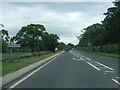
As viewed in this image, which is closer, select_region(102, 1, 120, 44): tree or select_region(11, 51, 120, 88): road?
select_region(11, 51, 120, 88): road

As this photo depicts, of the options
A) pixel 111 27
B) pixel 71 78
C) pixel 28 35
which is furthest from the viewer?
pixel 111 27

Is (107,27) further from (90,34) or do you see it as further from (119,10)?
(90,34)

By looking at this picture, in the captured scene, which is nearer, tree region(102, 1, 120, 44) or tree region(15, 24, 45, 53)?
tree region(15, 24, 45, 53)

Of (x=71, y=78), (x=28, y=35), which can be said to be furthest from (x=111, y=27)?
(x=71, y=78)

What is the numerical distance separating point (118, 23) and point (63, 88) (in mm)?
60203

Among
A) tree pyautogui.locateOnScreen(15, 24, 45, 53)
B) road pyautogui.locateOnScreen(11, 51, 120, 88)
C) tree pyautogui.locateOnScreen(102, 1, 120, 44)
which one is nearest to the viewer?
road pyautogui.locateOnScreen(11, 51, 120, 88)

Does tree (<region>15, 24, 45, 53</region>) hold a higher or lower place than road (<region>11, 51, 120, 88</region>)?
higher

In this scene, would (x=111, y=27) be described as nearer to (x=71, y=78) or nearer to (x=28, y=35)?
(x=28, y=35)

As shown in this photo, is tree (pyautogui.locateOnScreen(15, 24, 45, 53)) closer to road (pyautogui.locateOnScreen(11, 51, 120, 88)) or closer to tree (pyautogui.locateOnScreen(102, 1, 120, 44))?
tree (pyautogui.locateOnScreen(102, 1, 120, 44))

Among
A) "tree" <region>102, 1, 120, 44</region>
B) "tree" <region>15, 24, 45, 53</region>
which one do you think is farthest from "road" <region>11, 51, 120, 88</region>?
"tree" <region>102, 1, 120, 44</region>

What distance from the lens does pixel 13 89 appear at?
9500 mm

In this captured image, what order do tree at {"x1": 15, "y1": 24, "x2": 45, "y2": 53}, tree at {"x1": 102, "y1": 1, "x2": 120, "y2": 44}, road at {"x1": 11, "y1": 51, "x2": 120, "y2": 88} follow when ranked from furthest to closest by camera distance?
tree at {"x1": 102, "y1": 1, "x2": 120, "y2": 44}
tree at {"x1": 15, "y1": 24, "x2": 45, "y2": 53}
road at {"x1": 11, "y1": 51, "x2": 120, "y2": 88}

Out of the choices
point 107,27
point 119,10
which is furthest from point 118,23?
point 107,27

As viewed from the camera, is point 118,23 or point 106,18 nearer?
point 118,23
